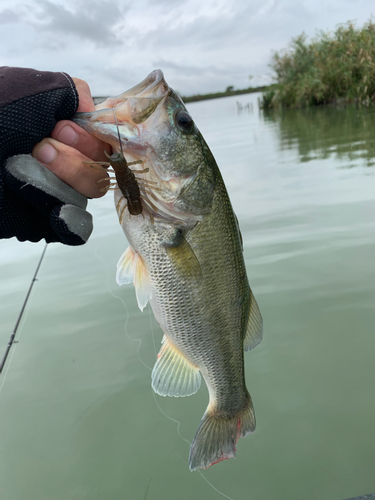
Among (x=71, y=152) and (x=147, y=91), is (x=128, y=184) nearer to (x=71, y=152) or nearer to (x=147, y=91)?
(x=71, y=152)

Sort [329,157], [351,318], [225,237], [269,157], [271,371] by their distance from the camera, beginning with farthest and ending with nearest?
[269,157] < [329,157] < [351,318] < [271,371] < [225,237]

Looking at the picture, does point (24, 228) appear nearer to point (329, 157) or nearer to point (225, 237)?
point (225, 237)

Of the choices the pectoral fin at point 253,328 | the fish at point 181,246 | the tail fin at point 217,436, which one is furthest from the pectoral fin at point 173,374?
the pectoral fin at point 253,328

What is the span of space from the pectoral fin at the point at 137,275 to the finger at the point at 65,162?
42 centimetres

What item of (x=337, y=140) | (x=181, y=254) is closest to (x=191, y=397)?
(x=181, y=254)

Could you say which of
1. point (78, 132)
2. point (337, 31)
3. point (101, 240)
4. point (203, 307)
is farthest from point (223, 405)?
point (337, 31)

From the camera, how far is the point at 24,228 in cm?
219

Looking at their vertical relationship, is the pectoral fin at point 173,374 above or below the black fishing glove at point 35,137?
below

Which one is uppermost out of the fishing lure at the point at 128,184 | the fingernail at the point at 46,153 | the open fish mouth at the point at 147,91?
the open fish mouth at the point at 147,91

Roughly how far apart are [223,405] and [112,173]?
4.63ft

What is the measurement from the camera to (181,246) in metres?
1.97

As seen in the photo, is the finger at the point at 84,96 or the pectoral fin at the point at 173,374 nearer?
the finger at the point at 84,96

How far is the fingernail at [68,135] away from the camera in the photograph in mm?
1856

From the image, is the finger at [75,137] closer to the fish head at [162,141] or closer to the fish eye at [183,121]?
the fish head at [162,141]
